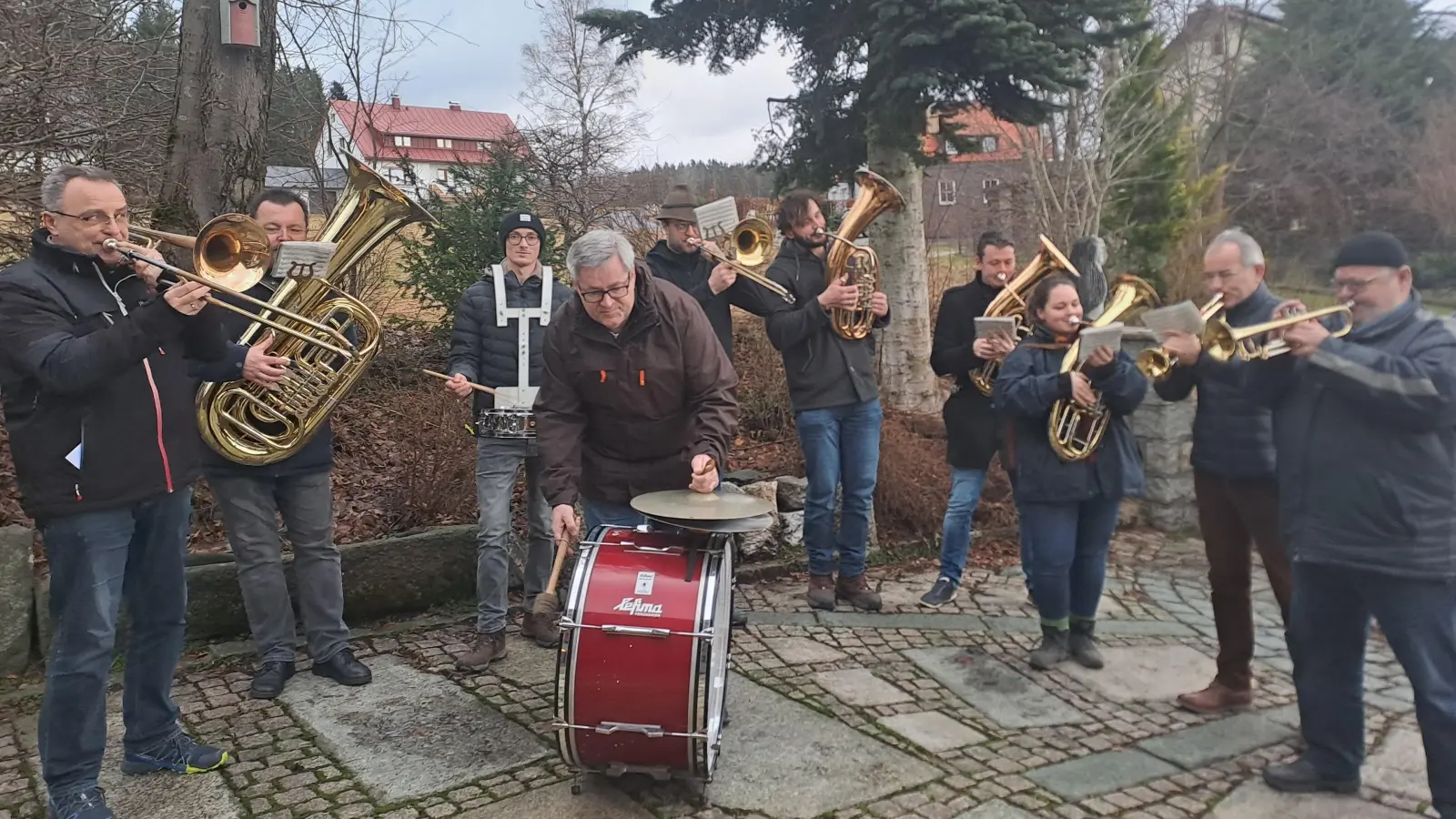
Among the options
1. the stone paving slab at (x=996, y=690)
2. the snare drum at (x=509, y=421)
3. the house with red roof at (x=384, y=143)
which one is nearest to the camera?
the stone paving slab at (x=996, y=690)

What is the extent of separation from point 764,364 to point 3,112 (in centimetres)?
508

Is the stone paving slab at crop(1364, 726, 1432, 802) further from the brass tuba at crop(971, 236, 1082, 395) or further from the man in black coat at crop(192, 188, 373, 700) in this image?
the man in black coat at crop(192, 188, 373, 700)

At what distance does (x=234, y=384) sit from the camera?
12.8 ft

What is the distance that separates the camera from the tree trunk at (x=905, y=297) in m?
8.06

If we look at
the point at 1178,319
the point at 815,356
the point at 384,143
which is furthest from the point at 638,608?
the point at 384,143

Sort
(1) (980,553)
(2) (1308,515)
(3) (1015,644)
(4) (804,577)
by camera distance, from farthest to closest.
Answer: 1. (1) (980,553)
2. (4) (804,577)
3. (3) (1015,644)
4. (2) (1308,515)

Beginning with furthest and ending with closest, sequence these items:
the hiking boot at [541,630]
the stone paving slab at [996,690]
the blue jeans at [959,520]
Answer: the blue jeans at [959,520]
the hiking boot at [541,630]
the stone paving slab at [996,690]

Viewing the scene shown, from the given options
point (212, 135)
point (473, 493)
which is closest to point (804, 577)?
point (473, 493)

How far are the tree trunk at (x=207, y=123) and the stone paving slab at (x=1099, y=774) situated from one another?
4.62 metres

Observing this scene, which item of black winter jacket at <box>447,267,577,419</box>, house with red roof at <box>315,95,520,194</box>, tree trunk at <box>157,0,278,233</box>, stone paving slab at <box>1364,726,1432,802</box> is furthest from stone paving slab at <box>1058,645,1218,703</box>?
house with red roof at <box>315,95,520,194</box>

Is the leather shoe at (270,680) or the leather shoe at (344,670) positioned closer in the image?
the leather shoe at (270,680)

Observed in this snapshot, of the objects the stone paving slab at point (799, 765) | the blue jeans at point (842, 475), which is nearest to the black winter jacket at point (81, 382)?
the stone paving slab at point (799, 765)

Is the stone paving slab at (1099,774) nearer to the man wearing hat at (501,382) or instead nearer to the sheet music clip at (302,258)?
the man wearing hat at (501,382)

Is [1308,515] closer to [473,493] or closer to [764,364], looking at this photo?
[473,493]
